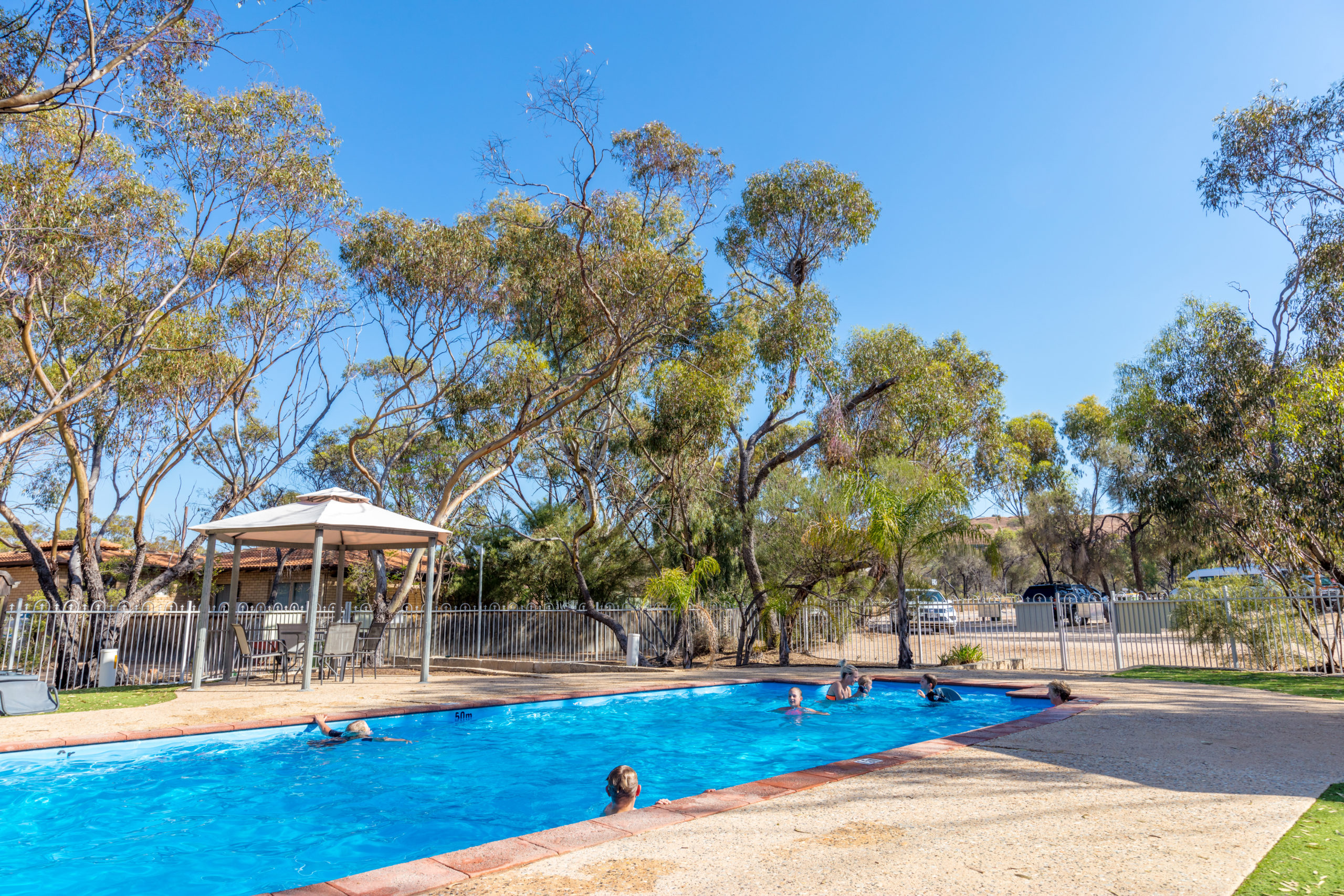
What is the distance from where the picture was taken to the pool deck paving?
117 inches

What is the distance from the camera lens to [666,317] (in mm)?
17047

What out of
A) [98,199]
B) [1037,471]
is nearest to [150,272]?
[98,199]

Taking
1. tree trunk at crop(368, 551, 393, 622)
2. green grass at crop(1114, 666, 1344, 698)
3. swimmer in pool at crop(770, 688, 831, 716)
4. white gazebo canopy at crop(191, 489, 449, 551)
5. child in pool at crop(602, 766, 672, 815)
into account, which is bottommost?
swimmer in pool at crop(770, 688, 831, 716)

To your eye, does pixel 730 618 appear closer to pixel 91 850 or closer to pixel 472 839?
pixel 472 839

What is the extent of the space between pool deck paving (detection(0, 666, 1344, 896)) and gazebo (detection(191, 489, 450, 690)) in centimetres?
417

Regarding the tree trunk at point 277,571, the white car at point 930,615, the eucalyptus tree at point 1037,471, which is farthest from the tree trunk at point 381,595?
the eucalyptus tree at point 1037,471

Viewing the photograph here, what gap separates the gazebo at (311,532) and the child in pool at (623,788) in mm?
7725

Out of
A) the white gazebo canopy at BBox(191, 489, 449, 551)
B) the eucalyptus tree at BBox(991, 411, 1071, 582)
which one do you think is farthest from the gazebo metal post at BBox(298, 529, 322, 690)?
the eucalyptus tree at BBox(991, 411, 1071, 582)

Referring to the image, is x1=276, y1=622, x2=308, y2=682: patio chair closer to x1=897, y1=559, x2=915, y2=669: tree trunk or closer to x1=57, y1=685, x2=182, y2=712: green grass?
x1=57, y1=685, x2=182, y2=712: green grass

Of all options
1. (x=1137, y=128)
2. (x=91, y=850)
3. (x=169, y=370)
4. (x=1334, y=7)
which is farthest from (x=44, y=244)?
(x=1334, y=7)

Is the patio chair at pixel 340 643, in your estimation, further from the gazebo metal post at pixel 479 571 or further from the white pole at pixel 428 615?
the gazebo metal post at pixel 479 571

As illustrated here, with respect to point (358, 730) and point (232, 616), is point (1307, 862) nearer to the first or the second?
point (358, 730)

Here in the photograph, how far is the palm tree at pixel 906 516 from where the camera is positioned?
44.3ft

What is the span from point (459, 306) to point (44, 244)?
8315 mm
